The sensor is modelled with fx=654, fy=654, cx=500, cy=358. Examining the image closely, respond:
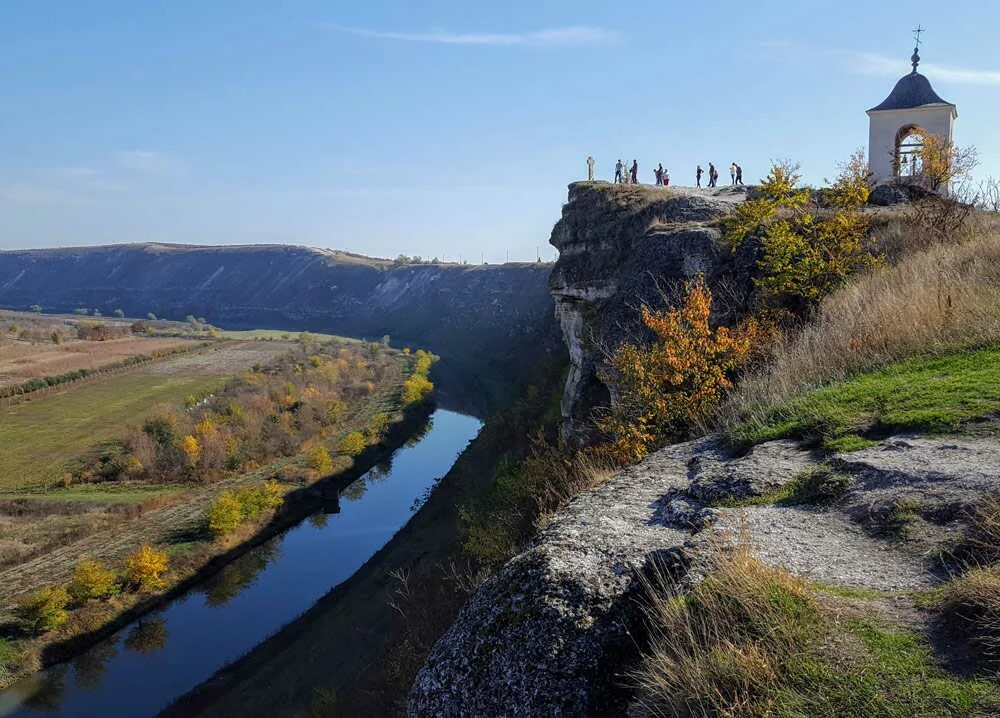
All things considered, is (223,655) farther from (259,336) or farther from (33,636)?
(259,336)

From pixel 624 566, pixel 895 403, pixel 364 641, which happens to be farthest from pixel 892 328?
pixel 364 641

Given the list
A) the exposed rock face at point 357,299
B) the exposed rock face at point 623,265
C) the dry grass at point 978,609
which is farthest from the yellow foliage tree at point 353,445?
the dry grass at point 978,609

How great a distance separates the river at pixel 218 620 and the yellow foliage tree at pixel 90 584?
1.87 meters

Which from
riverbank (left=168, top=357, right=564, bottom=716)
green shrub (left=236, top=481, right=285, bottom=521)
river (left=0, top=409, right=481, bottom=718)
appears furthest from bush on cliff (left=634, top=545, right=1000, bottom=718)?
green shrub (left=236, top=481, right=285, bottom=521)

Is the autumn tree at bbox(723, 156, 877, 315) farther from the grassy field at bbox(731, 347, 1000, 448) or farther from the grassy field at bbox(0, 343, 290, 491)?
the grassy field at bbox(0, 343, 290, 491)

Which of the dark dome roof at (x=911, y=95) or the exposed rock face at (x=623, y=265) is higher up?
the dark dome roof at (x=911, y=95)

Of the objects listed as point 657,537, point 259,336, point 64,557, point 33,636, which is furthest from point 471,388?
point 657,537

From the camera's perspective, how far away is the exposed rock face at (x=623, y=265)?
13578 mm

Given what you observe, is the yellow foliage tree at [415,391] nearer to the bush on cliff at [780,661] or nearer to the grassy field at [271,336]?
the grassy field at [271,336]

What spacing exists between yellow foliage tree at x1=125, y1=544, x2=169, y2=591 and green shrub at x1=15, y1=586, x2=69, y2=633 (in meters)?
2.89

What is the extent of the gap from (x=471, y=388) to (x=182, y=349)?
4657 cm

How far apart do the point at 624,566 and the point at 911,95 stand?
758 inches

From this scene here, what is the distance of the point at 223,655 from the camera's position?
24438 mm

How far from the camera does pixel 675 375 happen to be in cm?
1070
